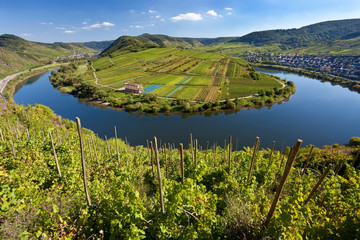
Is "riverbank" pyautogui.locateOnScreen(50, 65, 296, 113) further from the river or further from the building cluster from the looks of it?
the building cluster

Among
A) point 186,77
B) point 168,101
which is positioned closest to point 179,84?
point 186,77

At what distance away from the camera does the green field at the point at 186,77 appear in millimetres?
72925

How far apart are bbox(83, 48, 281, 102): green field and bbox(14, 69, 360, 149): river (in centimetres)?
1541

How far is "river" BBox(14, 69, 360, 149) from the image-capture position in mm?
42031

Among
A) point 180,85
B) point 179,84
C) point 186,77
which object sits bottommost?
point 180,85

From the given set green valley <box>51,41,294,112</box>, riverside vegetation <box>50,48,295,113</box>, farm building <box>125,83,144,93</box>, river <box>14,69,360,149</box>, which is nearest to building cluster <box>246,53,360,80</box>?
riverside vegetation <box>50,48,295,113</box>

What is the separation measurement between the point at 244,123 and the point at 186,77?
5581cm

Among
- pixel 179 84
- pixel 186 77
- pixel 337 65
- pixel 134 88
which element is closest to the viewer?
pixel 134 88

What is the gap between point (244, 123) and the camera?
4897 centimetres

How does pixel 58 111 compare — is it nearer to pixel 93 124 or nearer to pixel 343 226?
pixel 93 124

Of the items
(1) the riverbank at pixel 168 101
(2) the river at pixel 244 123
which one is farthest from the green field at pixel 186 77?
(2) the river at pixel 244 123

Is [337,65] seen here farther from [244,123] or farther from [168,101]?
[168,101]

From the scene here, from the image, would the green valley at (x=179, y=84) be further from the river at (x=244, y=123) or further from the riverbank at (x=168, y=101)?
the river at (x=244, y=123)

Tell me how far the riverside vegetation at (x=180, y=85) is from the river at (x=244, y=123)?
4.46 m
